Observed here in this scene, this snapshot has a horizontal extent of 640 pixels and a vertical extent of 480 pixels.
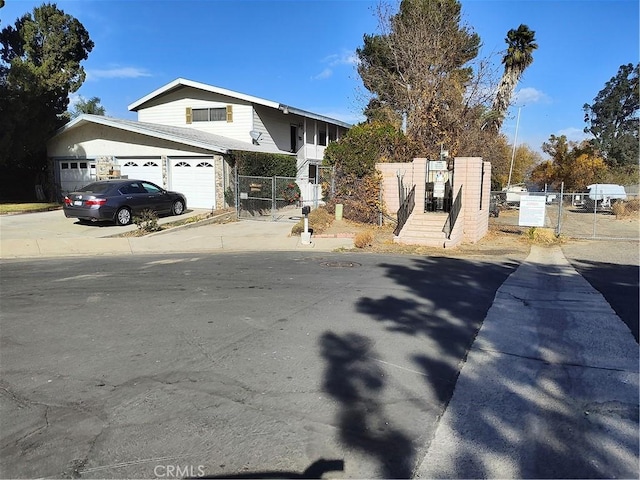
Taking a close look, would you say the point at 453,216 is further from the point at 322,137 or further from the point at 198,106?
the point at 322,137

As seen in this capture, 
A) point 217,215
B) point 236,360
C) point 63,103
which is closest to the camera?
point 236,360

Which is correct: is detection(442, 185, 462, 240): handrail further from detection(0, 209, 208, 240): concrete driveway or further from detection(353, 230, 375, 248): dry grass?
detection(0, 209, 208, 240): concrete driveway

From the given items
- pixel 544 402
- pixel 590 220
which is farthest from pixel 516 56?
pixel 544 402

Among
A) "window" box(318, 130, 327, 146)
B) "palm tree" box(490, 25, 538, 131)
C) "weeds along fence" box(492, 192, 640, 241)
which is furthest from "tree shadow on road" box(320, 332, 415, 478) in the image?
"palm tree" box(490, 25, 538, 131)

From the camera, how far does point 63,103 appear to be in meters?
24.5

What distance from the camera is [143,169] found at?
868 inches

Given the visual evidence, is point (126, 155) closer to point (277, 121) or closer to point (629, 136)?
point (277, 121)

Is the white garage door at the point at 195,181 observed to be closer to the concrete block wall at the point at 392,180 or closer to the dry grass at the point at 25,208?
the dry grass at the point at 25,208

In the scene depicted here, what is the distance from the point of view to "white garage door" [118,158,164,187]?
71.3 feet

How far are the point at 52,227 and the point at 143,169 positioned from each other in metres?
7.47

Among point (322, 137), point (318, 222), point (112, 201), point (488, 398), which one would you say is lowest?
point (488, 398)

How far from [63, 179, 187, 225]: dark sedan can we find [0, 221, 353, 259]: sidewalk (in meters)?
2.06

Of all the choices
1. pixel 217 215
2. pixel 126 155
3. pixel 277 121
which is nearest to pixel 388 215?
pixel 217 215

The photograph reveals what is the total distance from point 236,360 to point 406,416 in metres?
1.78
